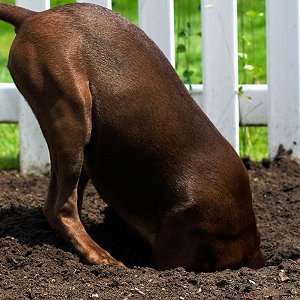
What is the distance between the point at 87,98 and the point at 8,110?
1.97 meters

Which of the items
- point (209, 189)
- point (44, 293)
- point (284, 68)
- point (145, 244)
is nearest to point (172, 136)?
point (209, 189)

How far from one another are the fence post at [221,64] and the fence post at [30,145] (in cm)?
94

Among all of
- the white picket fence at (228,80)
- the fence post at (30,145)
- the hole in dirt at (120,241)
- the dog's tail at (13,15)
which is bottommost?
the hole in dirt at (120,241)

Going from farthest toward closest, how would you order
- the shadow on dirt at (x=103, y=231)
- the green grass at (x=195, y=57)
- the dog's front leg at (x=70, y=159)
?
the green grass at (x=195, y=57), the shadow on dirt at (x=103, y=231), the dog's front leg at (x=70, y=159)

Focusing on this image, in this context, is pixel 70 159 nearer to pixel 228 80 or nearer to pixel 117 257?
pixel 117 257

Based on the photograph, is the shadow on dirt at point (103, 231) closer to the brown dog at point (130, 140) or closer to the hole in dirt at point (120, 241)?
the hole in dirt at point (120, 241)

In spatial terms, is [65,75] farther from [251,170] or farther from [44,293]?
[251,170]

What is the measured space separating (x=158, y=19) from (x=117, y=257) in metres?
1.61

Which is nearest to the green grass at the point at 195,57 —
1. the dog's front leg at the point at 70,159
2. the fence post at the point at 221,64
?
the fence post at the point at 221,64

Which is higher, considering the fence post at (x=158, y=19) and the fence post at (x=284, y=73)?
the fence post at (x=158, y=19)

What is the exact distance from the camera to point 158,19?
583 centimetres

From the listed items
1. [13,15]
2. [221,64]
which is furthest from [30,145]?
[13,15]

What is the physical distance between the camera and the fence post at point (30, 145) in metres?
5.98

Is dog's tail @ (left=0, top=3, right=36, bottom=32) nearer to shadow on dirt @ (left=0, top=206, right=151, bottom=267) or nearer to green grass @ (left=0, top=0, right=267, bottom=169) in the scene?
shadow on dirt @ (left=0, top=206, right=151, bottom=267)
